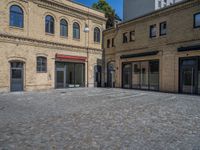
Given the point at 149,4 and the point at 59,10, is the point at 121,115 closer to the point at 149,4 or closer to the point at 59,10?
the point at 59,10

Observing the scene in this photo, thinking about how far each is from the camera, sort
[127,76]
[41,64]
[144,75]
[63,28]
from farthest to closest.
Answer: [127,76] → [63,28] → [144,75] → [41,64]

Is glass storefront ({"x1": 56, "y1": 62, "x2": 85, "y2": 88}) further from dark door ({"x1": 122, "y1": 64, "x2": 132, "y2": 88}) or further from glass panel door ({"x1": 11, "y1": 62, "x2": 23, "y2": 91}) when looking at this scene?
dark door ({"x1": 122, "y1": 64, "x2": 132, "y2": 88})

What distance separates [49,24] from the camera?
2003 cm

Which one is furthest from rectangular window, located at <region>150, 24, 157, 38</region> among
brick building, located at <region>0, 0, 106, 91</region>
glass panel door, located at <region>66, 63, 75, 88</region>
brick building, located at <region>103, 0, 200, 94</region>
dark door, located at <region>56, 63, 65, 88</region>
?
dark door, located at <region>56, 63, 65, 88</region>

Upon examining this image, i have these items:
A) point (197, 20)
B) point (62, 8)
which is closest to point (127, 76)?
point (197, 20)

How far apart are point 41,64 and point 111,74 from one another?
934 centimetres

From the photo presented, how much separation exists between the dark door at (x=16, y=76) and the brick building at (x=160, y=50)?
36.3 ft

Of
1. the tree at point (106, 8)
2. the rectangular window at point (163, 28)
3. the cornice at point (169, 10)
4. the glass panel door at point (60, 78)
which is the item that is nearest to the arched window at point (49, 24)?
the glass panel door at point (60, 78)

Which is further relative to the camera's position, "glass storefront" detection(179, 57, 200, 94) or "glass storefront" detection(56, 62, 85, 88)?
"glass storefront" detection(56, 62, 85, 88)

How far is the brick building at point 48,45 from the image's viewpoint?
17016 mm

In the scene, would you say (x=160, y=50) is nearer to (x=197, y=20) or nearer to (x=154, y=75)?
(x=154, y=75)

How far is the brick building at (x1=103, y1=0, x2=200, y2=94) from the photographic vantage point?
15859mm

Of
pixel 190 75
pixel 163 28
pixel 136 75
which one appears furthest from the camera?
pixel 136 75

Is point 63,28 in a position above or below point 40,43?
above
